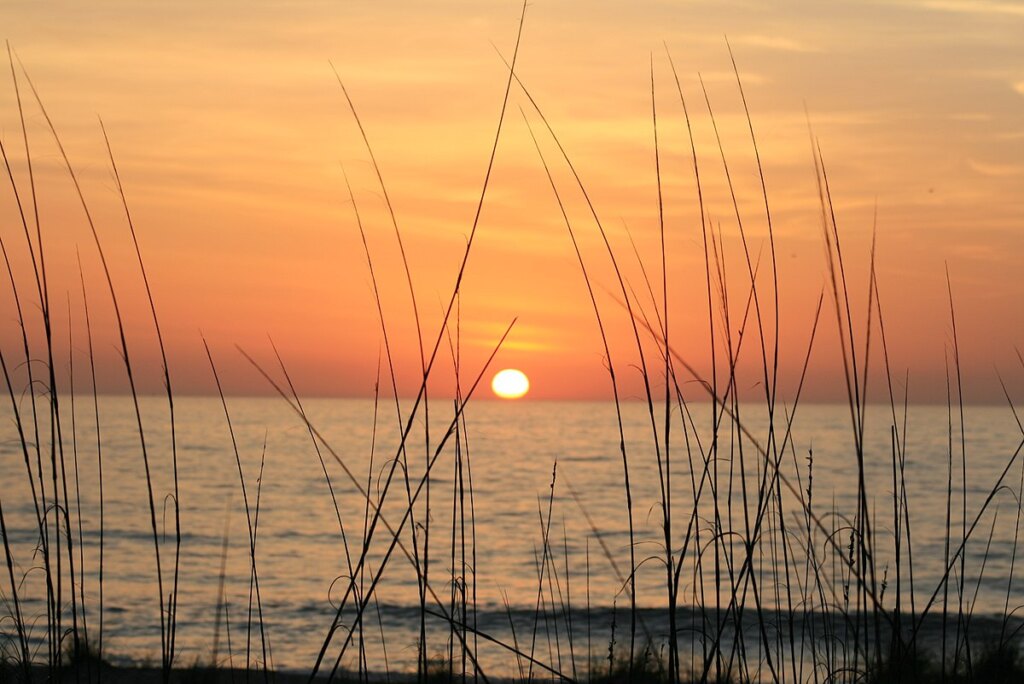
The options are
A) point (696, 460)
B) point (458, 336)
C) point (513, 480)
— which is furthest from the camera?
point (696, 460)

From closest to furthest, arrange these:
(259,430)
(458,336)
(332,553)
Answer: (458,336)
(332,553)
(259,430)

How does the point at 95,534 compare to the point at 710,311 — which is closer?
the point at 710,311

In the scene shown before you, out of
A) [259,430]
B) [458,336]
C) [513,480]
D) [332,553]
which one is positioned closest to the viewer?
[458,336]

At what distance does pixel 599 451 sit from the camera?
38.8 m

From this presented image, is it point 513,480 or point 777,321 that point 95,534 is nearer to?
point 513,480

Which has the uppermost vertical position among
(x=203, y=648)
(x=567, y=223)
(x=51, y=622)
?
(x=567, y=223)

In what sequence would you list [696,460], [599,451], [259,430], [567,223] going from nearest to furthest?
[567,223]
[696,460]
[599,451]
[259,430]

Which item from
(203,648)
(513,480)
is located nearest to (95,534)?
(203,648)

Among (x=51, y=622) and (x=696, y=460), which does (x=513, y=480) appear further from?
(x=51, y=622)

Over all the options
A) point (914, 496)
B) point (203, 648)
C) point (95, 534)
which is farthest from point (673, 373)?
point (914, 496)

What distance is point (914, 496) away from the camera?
75.9ft

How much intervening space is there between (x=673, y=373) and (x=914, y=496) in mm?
23309

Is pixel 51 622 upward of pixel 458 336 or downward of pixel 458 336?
downward

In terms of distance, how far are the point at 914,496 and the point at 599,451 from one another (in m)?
16.8
